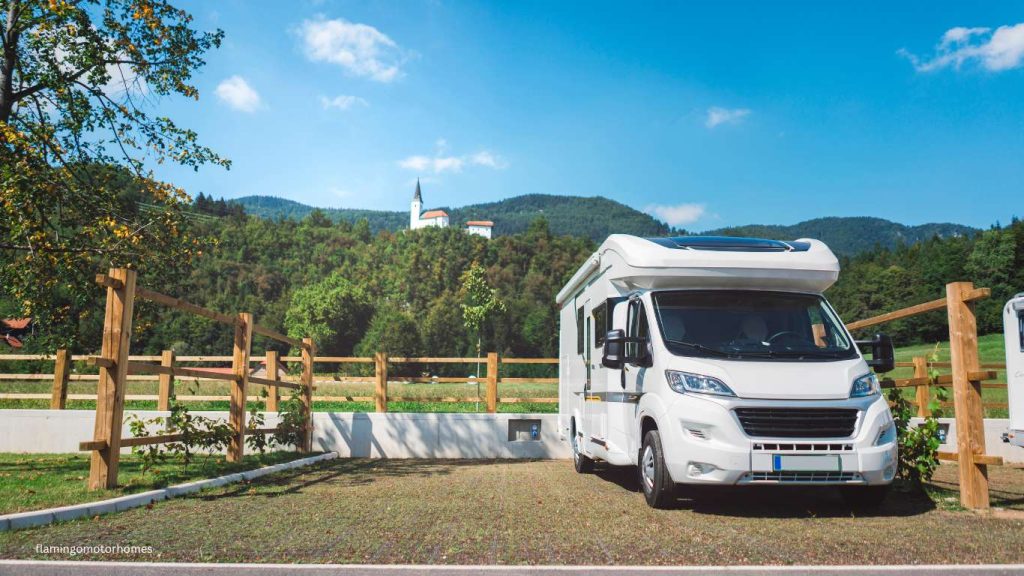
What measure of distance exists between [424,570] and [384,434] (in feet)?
30.6

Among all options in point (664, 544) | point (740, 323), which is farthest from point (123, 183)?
point (664, 544)

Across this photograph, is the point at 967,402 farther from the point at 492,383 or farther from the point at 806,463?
the point at 492,383

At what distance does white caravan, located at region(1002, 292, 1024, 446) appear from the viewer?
8.73 meters

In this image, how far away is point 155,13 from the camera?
10.9 meters

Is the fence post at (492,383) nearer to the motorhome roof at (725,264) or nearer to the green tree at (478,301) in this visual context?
the motorhome roof at (725,264)

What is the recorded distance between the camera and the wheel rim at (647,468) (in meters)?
6.30

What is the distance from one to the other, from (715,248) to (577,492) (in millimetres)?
2747

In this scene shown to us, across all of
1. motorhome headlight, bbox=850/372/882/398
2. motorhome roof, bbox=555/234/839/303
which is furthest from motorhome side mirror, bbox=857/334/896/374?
motorhome roof, bbox=555/234/839/303

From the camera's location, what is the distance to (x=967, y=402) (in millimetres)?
6008

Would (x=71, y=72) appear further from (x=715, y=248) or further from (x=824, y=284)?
(x=824, y=284)

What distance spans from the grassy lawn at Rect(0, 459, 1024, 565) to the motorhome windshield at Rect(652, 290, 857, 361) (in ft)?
4.24

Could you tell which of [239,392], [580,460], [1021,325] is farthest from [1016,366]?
[239,392]

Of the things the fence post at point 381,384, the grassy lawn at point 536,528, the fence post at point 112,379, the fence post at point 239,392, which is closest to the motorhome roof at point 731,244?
the grassy lawn at point 536,528

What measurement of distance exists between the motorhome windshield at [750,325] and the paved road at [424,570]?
7.76 ft
